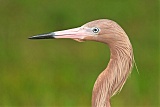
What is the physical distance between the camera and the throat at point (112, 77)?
228 cm

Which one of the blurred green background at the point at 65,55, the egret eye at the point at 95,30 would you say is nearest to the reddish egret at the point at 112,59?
the egret eye at the point at 95,30

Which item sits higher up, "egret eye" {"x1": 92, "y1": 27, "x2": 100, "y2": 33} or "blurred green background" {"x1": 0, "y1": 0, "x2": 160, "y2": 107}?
"egret eye" {"x1": 92, "y1": 27, "x2": 100, "y2": 33}

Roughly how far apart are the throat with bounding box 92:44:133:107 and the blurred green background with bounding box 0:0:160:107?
1.73m

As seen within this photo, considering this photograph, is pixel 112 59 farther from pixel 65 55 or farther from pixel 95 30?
pixel 65 55

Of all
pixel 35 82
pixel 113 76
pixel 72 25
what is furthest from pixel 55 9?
pixel 113 76

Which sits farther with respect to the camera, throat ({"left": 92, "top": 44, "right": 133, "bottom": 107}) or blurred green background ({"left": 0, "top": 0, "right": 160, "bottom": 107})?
blurred green background ({"left": 0, "top": 0, "right": 160, "bottom": 107})

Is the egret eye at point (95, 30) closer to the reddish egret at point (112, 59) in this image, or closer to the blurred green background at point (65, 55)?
the reddish egret at point (112, 59)

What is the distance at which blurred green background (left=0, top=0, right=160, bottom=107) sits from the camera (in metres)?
4.12

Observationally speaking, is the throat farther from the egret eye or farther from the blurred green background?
the blurred green background

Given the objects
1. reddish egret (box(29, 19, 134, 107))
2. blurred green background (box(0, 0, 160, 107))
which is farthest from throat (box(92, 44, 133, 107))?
blurred green background (box(0, 0, 160, 107))

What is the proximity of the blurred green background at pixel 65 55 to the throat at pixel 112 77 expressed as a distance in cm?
173

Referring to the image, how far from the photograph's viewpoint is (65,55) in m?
4.67

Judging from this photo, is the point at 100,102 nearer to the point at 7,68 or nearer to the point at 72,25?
the point at 7,68

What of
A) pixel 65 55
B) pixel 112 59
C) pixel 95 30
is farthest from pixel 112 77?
pixel 65 55
